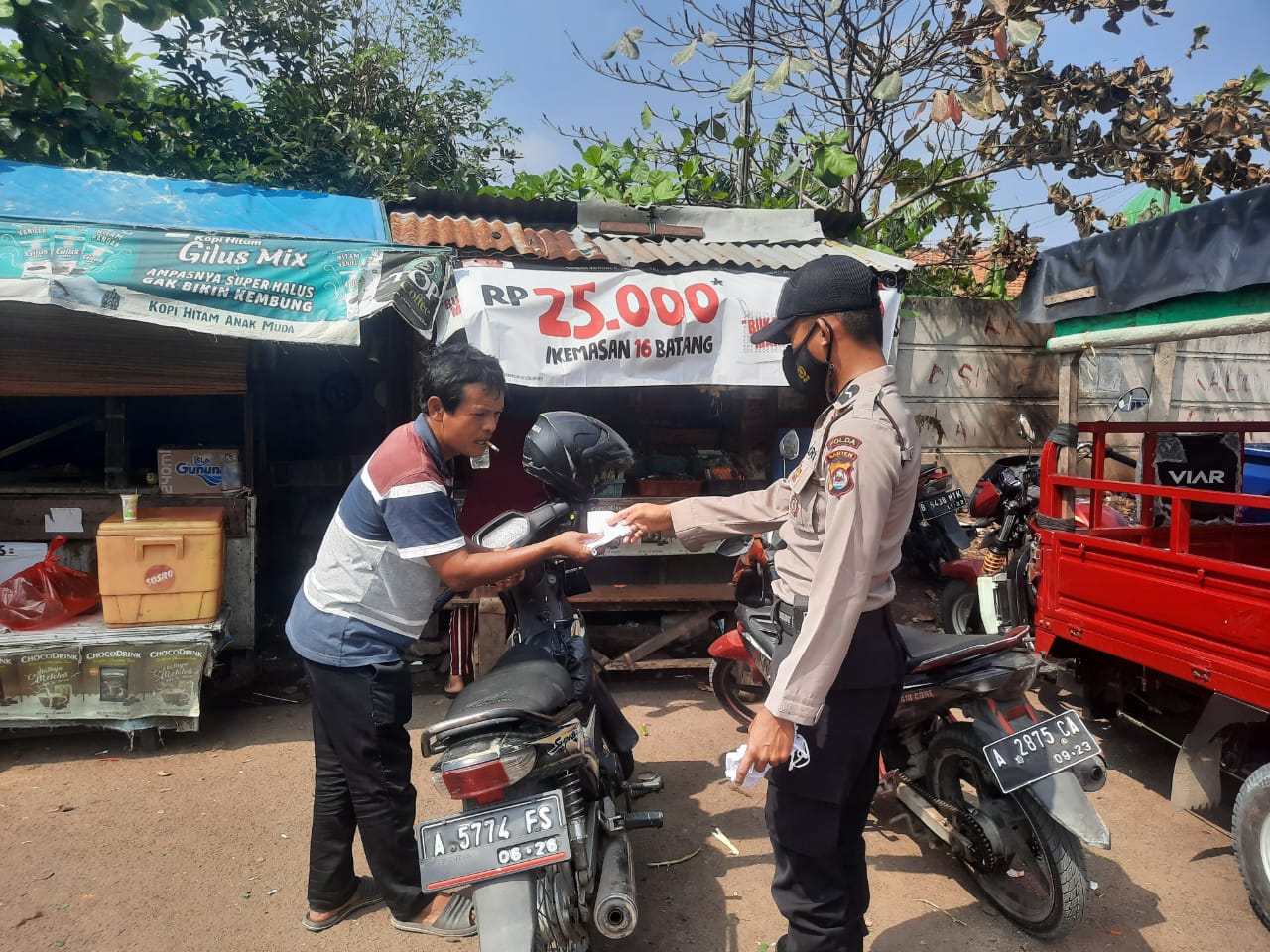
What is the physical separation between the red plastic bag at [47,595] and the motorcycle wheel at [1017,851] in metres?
4.50

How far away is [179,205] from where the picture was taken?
17.0 ft

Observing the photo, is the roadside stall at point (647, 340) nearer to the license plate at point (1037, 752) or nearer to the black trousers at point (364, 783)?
the black trousers at point (364, 783)

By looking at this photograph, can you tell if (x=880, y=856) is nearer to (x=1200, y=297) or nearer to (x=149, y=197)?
(x=1200, y=297)

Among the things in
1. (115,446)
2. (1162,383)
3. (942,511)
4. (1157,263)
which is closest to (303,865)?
(115,446)

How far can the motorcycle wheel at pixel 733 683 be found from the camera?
4340mm

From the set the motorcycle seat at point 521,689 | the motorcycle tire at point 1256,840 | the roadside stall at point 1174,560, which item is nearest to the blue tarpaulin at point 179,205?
the motorcycle seat at point 521,689

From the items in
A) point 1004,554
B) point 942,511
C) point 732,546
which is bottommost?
point 1004,554

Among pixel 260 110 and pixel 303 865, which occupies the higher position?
pixel 260 110

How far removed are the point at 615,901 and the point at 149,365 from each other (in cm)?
424

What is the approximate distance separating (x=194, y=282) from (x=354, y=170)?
16.2 feet

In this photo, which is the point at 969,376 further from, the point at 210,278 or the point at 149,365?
the point at 149,365

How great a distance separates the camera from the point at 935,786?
304 centimetres

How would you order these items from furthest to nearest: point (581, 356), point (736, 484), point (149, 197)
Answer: point (736, 484) < point (149, 197) < point (581, 356)

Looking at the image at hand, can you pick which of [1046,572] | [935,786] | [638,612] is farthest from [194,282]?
[1046,572]
